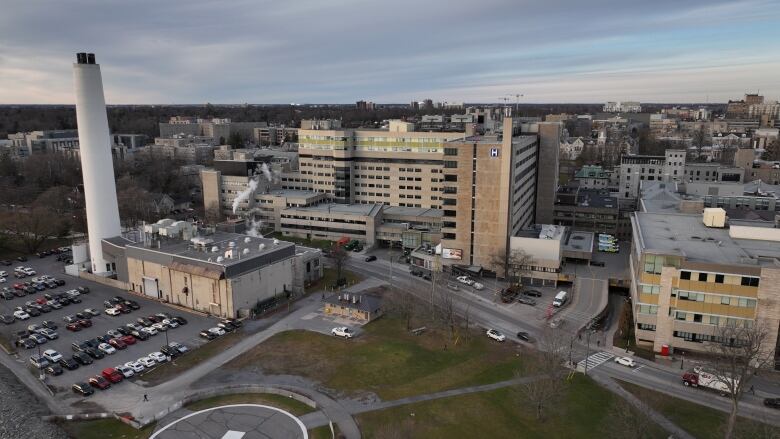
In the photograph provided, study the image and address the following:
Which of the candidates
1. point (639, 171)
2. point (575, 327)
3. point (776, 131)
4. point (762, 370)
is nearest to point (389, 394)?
point (575, 327)

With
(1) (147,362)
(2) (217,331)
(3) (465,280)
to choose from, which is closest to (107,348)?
(1) (147,362)

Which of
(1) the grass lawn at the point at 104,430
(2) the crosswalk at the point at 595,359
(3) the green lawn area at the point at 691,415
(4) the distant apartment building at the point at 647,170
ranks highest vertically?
(4) the distant apartment building at the point at 647,170

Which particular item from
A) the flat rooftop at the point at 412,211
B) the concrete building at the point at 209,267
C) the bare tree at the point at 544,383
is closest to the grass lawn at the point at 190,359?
the concrete building at the point at 209,267

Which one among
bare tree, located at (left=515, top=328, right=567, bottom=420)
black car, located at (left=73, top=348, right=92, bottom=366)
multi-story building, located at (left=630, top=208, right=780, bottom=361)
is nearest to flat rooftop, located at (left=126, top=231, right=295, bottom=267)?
black car, located at (left=73, top=348, right=92, bottom=366)

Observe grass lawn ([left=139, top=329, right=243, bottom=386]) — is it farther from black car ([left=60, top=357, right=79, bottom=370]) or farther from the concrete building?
black car ([left=60, top=357, right=79, bottom=370])

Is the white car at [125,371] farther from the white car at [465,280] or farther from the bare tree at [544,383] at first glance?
the white car at [465,280]
